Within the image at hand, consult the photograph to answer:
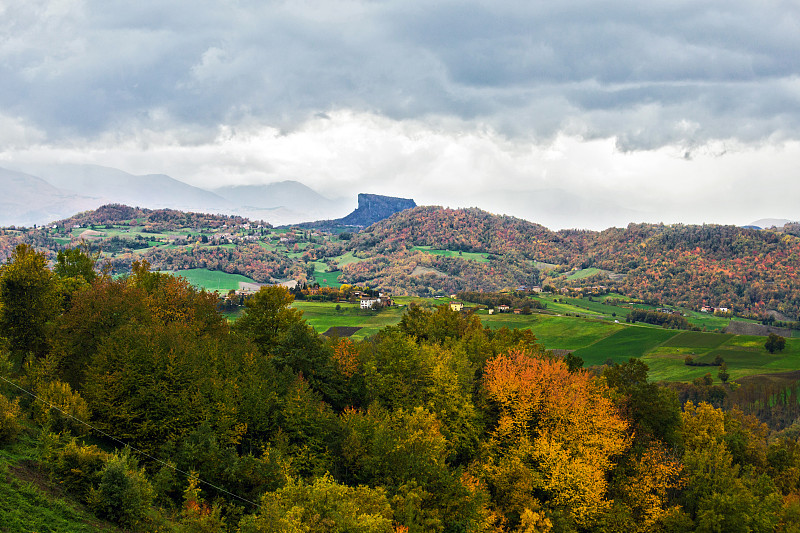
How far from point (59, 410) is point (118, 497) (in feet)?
38.3

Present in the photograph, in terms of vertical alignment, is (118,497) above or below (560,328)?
below

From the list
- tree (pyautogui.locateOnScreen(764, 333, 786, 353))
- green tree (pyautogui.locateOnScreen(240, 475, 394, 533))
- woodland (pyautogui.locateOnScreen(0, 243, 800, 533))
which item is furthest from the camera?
tree (pyautogui.locateOnScreen(764, 333, 786, 353))

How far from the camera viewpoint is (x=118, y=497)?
30656 mm

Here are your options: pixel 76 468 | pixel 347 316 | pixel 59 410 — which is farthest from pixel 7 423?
pixel 347 316

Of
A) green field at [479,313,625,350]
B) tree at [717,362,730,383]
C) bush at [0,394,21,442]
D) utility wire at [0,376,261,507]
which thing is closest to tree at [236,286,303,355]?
utility wire at [0,376,261,507]

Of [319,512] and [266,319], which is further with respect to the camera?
[266,319]

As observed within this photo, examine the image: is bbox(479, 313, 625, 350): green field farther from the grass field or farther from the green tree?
the grass field

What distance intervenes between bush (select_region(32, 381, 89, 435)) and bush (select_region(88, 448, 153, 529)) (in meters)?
9.35

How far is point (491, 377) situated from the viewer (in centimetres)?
6706

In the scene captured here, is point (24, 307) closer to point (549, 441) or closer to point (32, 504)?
point (32, 504)

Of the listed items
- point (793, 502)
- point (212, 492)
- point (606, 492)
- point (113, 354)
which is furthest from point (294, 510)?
point (793, 502)

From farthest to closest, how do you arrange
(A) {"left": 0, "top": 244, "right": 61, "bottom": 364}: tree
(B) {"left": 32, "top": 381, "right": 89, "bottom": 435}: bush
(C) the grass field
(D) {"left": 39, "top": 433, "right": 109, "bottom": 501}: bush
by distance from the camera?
(A) {"left": 0, "top": 244, "right": 61, "bottom": 364}: tree < (B) {"left": 32, "top": 381, "right": 89, "bottom": 435}: bush < (D) {"left": 39, "top": 433, "right": 109, "bottom": 501}: bush < (C) the grass field

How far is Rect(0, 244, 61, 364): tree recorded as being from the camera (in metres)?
53.4

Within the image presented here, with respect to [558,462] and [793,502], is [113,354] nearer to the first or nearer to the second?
[558,462]
